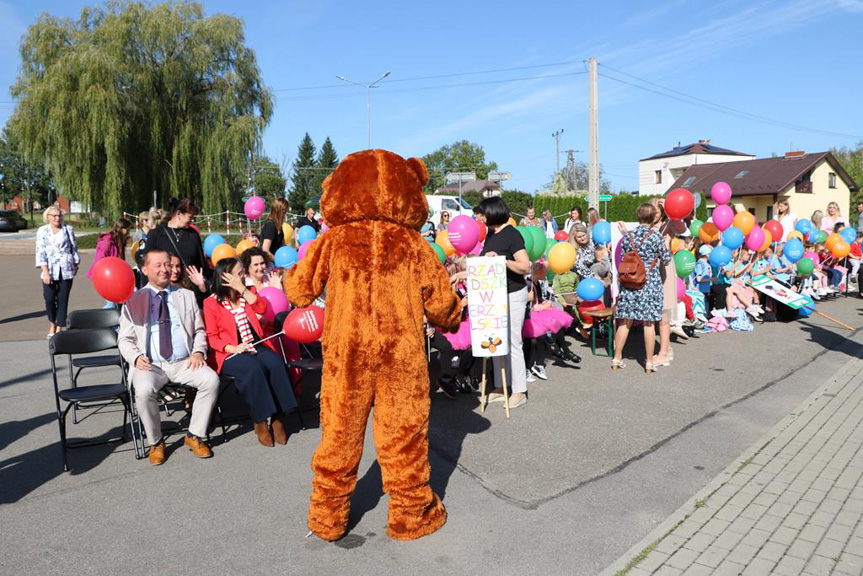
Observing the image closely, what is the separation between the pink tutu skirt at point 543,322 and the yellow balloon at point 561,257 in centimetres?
72

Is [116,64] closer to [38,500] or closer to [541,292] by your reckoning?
[541,292]

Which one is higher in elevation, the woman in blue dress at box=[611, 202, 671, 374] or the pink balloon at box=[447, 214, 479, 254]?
the pink balloon at box=[447, 214, 479, 254]

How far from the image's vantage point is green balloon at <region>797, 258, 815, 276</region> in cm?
1122

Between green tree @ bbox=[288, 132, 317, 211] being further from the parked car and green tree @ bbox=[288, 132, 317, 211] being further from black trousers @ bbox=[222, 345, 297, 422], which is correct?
black trousers @ bbox=[222, 345, 297, 422]

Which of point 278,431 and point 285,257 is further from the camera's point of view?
point 285,257

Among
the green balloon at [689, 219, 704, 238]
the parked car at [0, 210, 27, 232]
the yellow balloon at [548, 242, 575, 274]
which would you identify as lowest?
the yellow balloon at [548, 242, 575, 274]

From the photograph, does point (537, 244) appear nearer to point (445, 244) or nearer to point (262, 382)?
point (445, 244)

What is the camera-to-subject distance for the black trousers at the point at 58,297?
30.9ft

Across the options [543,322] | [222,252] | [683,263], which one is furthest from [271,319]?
[683,263]

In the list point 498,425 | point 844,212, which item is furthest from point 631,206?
point 498,425

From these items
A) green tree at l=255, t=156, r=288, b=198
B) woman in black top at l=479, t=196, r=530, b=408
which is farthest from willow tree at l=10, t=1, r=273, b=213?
green tree at l=255, t=156, r=288, b=198

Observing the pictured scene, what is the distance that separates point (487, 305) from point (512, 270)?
0.40 m

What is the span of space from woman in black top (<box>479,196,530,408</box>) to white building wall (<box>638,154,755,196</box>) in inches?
2150

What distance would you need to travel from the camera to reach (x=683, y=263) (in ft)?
28.3
